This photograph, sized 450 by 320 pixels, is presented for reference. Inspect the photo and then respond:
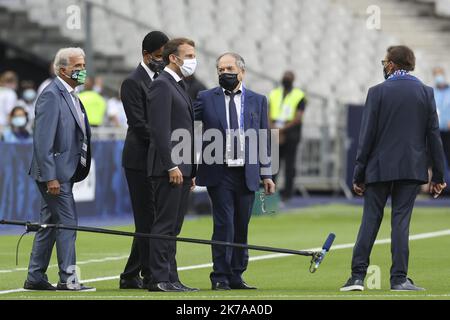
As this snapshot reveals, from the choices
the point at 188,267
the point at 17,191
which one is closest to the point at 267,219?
the point at 17,191

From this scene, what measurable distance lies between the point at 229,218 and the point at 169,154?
1061mm

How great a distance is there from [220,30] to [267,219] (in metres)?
12.2

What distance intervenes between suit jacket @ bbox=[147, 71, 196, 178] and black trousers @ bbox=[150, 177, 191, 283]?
13 cm

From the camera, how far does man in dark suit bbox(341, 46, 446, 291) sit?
1320 centimetres

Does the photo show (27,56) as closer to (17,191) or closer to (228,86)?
(17,191)

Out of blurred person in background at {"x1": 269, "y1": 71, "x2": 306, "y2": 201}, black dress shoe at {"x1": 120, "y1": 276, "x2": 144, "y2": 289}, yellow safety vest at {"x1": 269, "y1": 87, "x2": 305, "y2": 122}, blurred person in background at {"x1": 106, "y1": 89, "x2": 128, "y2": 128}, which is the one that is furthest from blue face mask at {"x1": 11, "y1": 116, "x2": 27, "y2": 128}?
black dress shoe at {"x1": 120, "y1": 276, "x2": 144, "y2": 289}

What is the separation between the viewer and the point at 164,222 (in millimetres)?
13188

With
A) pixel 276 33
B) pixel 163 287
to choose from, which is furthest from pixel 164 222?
pixel 276 33

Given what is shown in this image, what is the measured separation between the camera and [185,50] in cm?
1327

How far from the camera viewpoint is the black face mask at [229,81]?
45.3 feet

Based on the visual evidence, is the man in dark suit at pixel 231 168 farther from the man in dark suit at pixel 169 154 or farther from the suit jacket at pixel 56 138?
the suit jacket at pixel 56 138

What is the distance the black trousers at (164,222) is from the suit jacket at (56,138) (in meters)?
0.87

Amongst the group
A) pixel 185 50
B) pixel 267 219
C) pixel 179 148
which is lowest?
pixel 267 219

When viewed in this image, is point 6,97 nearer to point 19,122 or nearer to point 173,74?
point 19,122
